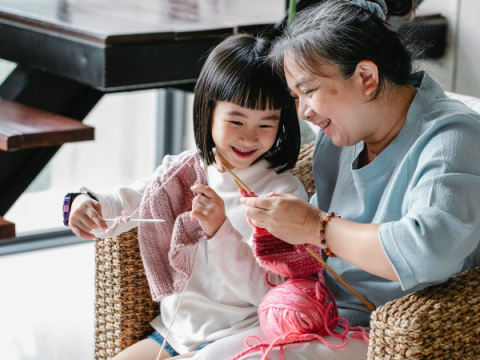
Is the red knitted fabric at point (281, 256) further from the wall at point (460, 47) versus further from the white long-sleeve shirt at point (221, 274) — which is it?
the wall at point (460, 47)

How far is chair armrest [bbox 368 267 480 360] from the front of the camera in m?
0.82

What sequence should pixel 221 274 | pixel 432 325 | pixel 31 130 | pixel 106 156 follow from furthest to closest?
pixel 106 156
pixel 31 130
pixel 221 274
pixel 432 325

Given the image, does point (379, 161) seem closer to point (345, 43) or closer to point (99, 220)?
point (345, 43)

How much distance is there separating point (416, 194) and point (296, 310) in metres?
0.32

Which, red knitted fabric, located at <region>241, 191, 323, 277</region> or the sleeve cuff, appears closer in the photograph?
the sleeve cuff

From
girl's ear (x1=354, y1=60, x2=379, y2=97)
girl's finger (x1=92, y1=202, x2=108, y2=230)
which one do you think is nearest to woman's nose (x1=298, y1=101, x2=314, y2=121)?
girl's ear (x1=354, y1=60, x2=379, y2=97)

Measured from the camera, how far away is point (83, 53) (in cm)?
180

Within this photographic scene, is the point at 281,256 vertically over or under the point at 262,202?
under

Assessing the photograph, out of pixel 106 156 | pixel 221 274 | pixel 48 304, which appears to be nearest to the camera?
pixel 221 274

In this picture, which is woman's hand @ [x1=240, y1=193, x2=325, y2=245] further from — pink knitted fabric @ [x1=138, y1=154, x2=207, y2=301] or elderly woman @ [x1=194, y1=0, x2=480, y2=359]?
pink knitted fabric @ [x1=138, y1=154, x2=207, y2=301]

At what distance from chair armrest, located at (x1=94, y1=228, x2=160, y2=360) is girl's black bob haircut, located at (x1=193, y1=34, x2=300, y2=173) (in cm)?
29

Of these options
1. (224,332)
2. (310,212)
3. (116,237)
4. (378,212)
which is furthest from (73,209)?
(378,212)

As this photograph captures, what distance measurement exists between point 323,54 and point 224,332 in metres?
0.61

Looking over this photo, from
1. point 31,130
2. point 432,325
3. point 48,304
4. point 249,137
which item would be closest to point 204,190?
point 249,137
